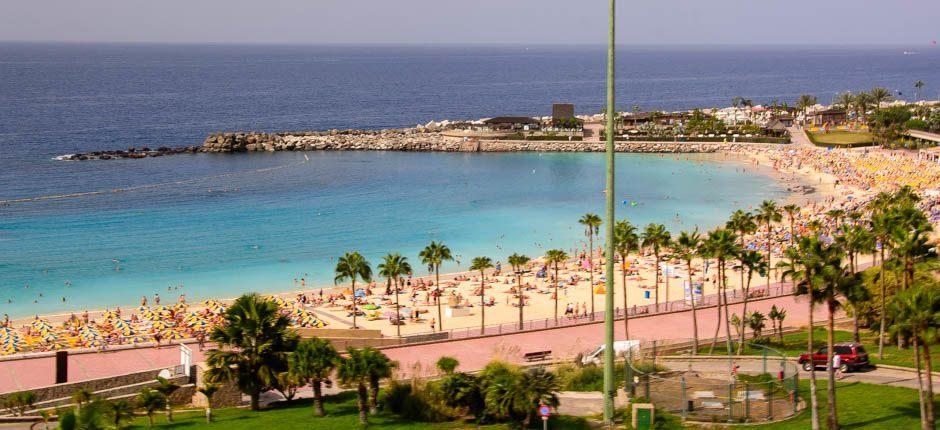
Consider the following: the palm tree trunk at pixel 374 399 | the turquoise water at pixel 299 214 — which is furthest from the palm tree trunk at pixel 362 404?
the turquoise water at pixel 299 214

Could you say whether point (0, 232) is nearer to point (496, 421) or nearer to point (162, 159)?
point (162, 159)

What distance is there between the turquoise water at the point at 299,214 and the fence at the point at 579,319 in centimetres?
1725

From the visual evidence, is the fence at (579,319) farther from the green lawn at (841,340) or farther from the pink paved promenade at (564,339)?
the green lawn at (841,340)

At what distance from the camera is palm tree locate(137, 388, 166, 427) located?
1045 inches

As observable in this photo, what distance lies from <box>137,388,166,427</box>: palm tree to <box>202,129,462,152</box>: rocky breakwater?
289ft

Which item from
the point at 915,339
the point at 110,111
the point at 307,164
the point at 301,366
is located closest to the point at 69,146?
the point at 307,164

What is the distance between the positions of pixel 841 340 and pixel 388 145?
8636cm

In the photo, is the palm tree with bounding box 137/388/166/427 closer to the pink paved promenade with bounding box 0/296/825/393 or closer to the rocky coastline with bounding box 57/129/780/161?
the pink paved promenade with bounding box 0/296/825/393

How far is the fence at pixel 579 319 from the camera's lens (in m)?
38.3

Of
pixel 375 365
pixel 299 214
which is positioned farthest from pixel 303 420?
pixel 299 214

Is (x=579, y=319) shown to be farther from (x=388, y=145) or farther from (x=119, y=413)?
(x=388, y=145)

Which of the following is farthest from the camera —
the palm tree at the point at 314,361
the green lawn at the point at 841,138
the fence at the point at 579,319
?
the green lawn at the point at 841,138

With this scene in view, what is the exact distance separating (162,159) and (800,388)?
91157 mm

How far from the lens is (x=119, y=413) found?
2519 centimetres
